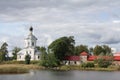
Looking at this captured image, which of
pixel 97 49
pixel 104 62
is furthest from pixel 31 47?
pixel 104 62

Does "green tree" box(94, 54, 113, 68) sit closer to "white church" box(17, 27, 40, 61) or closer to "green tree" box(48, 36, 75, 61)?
"green tree" box(48, 36, 75, 61)

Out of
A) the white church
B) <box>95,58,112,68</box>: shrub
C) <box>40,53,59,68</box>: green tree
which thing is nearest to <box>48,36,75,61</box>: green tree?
<box>40,53,59,68</box>: green tree

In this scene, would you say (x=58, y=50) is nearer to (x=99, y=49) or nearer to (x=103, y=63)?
(x=103, y=63)

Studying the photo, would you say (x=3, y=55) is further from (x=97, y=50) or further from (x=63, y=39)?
(x=97, y=50)

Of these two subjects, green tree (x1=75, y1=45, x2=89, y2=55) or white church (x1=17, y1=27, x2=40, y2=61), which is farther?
green tree (x1=75, y1=45, x2=89, y2=55)

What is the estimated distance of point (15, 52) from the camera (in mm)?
146625

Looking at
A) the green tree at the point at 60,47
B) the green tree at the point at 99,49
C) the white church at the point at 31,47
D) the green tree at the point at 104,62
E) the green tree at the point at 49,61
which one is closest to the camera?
the green tree at the point at 104,62

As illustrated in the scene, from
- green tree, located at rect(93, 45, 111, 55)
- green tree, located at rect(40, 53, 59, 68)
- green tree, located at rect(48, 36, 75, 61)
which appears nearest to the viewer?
green tree, located at rect(40, 53, 59, 68)

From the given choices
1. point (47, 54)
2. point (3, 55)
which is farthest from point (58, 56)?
point (3, 55)

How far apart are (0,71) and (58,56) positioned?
58.6 metres

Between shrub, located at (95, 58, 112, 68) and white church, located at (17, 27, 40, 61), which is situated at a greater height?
white church, located at (17, 27, 40, 61)

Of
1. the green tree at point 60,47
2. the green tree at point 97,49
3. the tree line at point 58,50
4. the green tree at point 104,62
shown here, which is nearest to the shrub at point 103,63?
Result: the green tree at point 104,62

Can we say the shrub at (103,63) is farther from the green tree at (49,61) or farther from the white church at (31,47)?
the white church at (31,47)

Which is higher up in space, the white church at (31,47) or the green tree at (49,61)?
the white church at (31,47)
